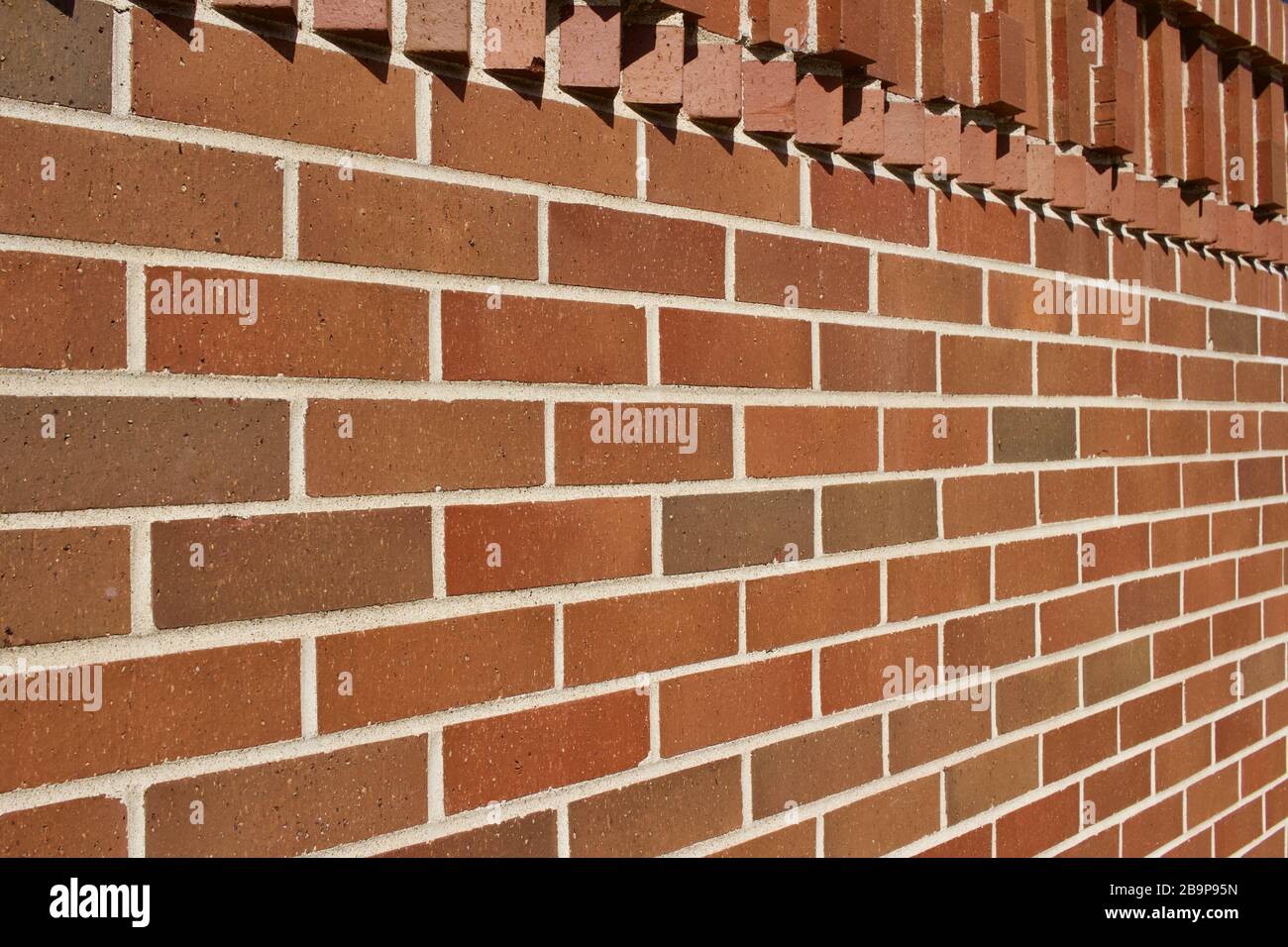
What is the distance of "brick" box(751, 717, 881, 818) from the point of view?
158cm

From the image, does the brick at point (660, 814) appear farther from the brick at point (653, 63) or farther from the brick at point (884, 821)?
the brick at point (653, 63)

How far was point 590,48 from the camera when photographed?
1.37m

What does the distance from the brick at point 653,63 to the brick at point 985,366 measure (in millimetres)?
670

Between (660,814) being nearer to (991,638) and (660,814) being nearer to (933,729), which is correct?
(933,729)

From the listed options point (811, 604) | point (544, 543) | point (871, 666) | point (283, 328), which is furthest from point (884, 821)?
point (283, 328)

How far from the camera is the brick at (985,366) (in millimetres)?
1891

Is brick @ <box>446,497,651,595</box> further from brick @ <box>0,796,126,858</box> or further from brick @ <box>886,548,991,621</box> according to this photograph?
brick @ <box>886,548,991,621</box>

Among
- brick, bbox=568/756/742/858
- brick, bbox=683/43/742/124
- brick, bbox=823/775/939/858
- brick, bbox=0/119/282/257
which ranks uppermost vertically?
brick, bbox=683/43/742/124

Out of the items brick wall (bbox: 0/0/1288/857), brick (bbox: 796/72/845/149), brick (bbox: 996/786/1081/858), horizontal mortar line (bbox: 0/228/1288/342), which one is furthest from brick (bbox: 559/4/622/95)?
brick (bbox: 996/786/1081/858)

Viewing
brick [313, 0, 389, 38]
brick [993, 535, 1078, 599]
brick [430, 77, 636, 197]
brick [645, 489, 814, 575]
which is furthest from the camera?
brick [993, 535, 1078, 599]

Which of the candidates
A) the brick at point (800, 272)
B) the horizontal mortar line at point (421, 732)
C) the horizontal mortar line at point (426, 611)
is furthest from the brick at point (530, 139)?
the horizontal mortar line at point (421, 732)

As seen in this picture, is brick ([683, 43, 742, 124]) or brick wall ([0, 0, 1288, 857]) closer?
brick wall ([0, 0, 1288, 857])

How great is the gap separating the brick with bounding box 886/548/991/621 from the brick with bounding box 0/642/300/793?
97 centimetres
